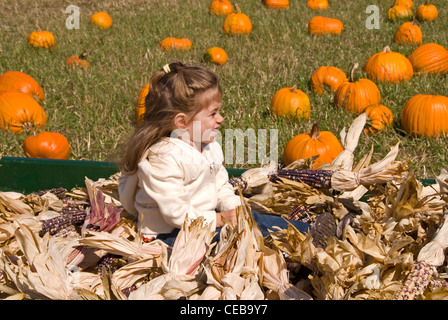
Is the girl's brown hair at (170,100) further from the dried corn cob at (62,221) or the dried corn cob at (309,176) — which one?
the dried corn cob at (309,176)

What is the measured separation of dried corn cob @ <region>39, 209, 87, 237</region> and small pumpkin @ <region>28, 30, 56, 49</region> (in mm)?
4169

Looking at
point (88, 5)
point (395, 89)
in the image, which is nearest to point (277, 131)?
point (395, 89)

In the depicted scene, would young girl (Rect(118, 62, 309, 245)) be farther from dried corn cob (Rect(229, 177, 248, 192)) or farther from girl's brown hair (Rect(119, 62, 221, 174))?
dried corn cob (Rect(229, 177, 248, 192))

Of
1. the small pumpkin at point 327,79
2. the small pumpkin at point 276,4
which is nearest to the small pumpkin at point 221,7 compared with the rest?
the small pumpkin at point 276,4

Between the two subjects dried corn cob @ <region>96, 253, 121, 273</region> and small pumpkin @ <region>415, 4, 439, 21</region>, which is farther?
small pumpkin @ <region>415, 4, 439, 21</region>

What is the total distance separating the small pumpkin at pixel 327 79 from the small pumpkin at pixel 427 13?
2.93 metres

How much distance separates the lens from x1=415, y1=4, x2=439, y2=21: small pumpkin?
745 cm

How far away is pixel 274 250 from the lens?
8.10 feet

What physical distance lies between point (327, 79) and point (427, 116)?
1.24 m

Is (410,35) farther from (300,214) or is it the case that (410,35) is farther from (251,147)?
(300,214)

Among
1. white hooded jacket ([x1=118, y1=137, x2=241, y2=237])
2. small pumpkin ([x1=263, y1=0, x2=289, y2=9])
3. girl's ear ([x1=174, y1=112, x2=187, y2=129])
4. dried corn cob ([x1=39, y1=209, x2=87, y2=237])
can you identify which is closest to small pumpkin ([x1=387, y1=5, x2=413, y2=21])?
small pumpkin ([x1=263, y1=0, x2=289, y2=9])

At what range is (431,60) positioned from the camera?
215 inches

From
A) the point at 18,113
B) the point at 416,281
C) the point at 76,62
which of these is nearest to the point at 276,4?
the point at 76,62
